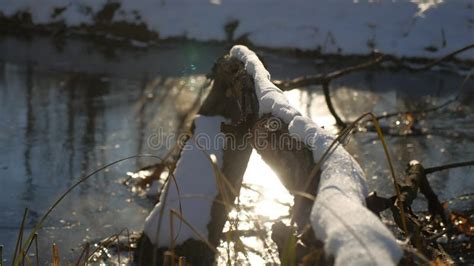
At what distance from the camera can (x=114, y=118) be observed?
8.26m

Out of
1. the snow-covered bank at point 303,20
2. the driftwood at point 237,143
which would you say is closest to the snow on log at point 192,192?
the driftwood at point 237,143

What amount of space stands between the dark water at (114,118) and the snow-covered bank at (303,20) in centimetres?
62

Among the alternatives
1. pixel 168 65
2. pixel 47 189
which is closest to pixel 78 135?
pixel 47 189

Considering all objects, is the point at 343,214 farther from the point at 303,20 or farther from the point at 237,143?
the point at 303,20

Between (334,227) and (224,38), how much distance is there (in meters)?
11.3

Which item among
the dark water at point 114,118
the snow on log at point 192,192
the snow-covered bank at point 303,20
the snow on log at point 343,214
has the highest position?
the snow-covered bank at point 303,20

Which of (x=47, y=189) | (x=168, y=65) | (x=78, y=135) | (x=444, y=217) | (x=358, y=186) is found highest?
(x=168, y=65)

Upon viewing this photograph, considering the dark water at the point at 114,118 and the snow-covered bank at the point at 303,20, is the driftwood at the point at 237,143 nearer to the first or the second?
the dark water at the point at 114,118

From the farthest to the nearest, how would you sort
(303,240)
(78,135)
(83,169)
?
(78,135) → (83,169) → (303,240)

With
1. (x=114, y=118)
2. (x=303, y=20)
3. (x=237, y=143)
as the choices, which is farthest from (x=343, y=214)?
(x=303, y=20)

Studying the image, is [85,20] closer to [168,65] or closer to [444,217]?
[168,65]

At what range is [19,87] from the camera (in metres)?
9.75

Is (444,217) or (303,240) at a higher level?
(444,217)

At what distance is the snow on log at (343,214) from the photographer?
182cm
